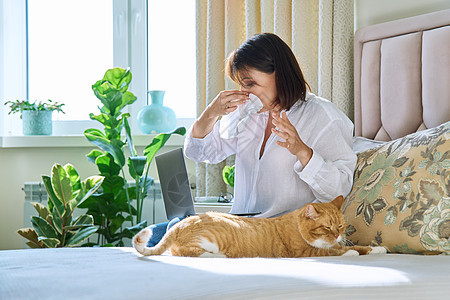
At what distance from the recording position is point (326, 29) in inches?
92.7

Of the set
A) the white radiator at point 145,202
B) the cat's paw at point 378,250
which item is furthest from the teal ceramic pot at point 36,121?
the cat's paw at point 378,250

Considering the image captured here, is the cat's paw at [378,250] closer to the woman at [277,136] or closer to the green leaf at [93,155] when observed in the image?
the woman at [277,136]

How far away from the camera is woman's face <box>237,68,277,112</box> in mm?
1744

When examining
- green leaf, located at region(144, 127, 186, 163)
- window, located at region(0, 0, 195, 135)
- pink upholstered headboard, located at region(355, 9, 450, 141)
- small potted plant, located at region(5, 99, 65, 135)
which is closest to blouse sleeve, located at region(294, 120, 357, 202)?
pink upholstered headboard, located at region(355, 9, 450, 141)

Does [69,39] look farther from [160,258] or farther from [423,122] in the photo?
[160,258]

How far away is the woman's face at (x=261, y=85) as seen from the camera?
68.7 inches

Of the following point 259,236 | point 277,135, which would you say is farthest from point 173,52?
point 259,236

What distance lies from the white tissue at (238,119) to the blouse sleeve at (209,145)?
0.03m

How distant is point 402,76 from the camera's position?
6.82 ft

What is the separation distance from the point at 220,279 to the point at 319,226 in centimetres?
48

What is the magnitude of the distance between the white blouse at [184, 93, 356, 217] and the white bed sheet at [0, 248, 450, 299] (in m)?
0.40

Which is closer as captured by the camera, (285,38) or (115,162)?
(285,38)

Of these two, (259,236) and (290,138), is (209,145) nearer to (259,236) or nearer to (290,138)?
(290,138)

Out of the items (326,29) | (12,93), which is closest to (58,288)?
(326,29)
